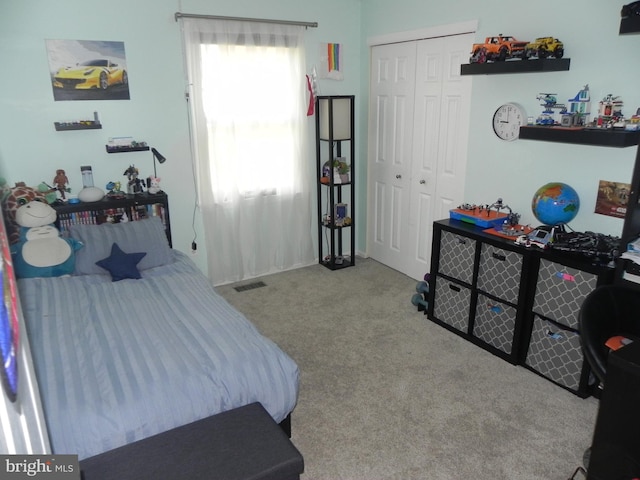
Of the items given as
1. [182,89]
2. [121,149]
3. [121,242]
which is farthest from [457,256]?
[121,149]

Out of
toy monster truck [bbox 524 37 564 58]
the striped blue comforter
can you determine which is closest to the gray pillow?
the striped blue comforter

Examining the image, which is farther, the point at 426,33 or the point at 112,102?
the point at 426,33

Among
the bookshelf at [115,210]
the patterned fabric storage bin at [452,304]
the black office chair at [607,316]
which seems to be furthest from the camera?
the bookshelf at [115,210]

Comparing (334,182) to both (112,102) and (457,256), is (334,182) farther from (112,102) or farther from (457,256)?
(112,102)

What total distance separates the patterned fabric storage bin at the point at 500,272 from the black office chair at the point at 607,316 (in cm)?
74

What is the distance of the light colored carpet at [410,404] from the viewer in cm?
223

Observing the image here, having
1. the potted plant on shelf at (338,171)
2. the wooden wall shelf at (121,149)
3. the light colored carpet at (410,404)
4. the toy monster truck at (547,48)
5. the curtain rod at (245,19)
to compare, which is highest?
the curtain rod at (245,19)

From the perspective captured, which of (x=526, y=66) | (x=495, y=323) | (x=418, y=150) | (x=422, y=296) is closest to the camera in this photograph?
(x=526, y=66)

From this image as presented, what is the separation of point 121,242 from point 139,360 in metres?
1.43

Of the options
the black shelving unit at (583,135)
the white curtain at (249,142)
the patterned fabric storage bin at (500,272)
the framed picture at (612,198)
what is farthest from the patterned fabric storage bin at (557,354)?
Answer: the white curtain at (249,142)

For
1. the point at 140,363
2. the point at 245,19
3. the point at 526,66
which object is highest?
the point at 245,19

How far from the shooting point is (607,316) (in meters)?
2.12

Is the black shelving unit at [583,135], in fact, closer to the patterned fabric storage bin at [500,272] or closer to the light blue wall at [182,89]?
the light blue wall at [182,89]

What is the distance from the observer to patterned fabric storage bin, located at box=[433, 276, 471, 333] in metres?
3.33
